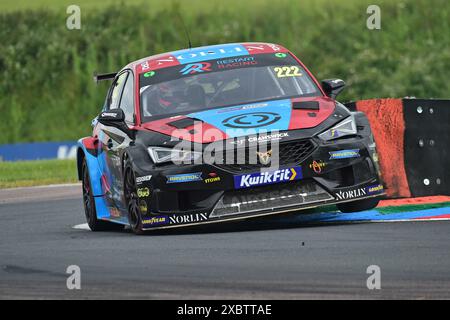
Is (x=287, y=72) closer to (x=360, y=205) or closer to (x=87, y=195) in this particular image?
(x=360, y=205)

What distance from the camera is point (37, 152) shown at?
96.3ft

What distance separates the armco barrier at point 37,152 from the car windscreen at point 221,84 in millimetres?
17117

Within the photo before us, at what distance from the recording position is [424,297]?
6781 mm

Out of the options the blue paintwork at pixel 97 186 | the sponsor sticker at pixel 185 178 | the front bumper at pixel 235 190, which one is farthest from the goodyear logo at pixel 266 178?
the blue paintwork at pixel 97 186

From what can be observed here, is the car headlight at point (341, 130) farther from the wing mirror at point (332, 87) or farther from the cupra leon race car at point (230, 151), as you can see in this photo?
the wing mirror at point (332, 87)

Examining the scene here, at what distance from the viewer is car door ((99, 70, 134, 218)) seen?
37.8 feet

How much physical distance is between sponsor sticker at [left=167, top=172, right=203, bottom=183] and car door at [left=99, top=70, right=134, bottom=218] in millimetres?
859

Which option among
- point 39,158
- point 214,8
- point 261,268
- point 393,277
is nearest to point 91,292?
point 261,268

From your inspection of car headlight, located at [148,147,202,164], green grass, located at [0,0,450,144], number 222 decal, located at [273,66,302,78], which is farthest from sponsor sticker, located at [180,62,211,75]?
green grass, located at [0,0,450,144]

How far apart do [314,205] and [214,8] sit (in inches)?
1299

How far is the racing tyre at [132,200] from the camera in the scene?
10820 mm

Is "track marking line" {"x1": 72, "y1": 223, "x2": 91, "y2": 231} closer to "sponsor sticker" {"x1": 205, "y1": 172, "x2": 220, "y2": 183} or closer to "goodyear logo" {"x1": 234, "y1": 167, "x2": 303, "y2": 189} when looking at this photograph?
"sponsor sticker" {"x1": 205, "y1": 172, "x2": 220, "y2": 183}

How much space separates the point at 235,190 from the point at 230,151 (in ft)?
1.03

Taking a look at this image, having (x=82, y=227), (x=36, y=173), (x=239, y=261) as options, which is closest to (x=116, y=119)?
(x=82, y=227)
